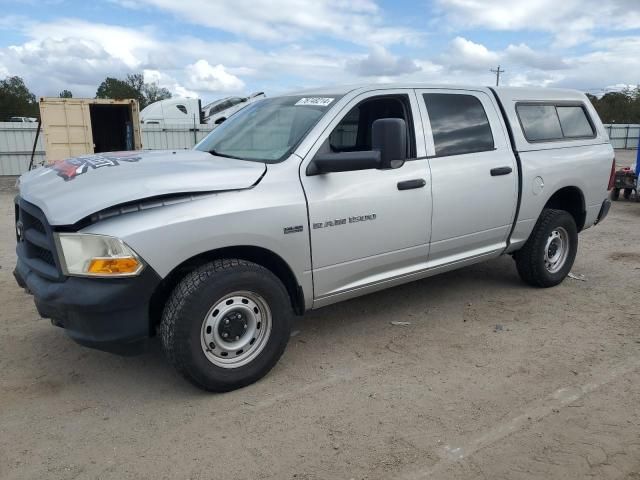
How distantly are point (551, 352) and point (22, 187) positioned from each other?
156 inches

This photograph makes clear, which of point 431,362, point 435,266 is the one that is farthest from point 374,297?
point 431,362

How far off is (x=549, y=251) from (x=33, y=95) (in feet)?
238

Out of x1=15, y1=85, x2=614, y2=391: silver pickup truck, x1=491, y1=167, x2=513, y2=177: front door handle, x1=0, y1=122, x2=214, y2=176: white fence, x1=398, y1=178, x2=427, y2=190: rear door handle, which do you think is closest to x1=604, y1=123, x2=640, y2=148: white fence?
x1=0, y1=122, x2=214, y2=176: white fence

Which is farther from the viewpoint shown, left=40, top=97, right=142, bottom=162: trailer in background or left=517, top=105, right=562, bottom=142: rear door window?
left=40, top=97, right=142, bottom=162: trailer in background

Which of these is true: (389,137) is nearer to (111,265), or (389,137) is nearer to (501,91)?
(111,265)

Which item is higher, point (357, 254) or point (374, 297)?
point (357, 254)

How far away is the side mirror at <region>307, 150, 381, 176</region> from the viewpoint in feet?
11.5

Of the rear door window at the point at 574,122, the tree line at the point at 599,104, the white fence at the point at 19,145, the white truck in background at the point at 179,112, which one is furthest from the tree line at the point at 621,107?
the rear door window at the point at 574,122

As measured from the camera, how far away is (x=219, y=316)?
10.9 feet

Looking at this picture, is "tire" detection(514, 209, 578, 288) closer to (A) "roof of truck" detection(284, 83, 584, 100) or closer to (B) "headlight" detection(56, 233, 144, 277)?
(A) "roof of truck" detection(284, 83, 584, 100)

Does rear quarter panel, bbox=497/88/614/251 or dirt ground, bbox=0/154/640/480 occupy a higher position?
rear quarter panel, bbox=497/88/614/251

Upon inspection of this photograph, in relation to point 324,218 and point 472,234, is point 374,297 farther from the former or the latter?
point 324,218

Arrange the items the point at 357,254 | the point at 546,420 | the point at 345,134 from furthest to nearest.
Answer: the point at 345,134
the point at 357,254
the point at 546,420

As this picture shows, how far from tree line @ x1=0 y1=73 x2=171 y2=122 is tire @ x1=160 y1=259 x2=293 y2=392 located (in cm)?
3179
